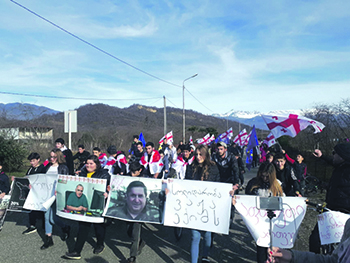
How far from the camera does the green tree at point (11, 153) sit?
526 inches

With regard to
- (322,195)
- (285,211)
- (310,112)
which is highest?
(310,112)

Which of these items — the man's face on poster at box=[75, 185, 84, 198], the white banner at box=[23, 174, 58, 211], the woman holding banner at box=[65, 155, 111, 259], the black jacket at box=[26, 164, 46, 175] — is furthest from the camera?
the black jacket at box=[26, 164, 46, 175]

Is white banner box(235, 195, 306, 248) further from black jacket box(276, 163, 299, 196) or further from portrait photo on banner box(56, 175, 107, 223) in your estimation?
portrait photo on banner box(56, 175, 107, 223)

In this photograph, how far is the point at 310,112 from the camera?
933 inches

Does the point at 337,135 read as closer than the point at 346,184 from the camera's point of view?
No

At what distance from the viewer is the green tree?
13.4 meters

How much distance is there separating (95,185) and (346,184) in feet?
12.7

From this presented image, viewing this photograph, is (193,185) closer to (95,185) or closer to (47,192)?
(95,185)

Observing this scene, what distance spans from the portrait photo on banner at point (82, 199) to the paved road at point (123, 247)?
0.66 m

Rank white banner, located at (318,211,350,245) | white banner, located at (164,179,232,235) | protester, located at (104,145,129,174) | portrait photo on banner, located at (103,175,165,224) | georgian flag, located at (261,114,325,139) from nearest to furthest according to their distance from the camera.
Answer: white banner, located at (318,211,350,245)
white banner, located at (164,179,232,235)
portrait photo on banner, located at (103,175,165,224)
georgian flag, located at (261,114,325,139)
protester, located at (104,145,129,174)

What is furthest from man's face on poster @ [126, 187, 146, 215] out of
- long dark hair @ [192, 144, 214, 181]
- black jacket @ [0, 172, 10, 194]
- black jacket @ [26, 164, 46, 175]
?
black jacket @ [0, 172, 10, 194]

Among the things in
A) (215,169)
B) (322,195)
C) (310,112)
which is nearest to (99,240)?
(215,169)

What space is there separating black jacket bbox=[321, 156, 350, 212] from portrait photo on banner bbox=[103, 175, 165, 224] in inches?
99.7

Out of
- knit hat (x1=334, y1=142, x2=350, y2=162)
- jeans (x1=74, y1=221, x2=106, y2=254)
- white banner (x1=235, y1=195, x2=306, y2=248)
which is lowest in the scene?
jeans (x1=74, y1=221, x2=106, y2=254)
